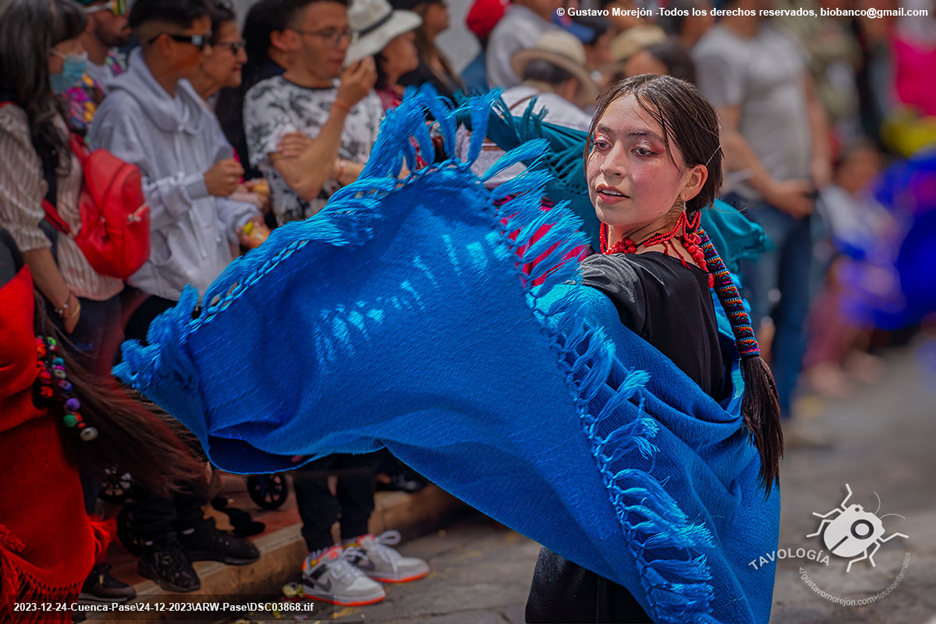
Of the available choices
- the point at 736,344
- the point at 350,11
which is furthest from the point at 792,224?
the point at 736,344

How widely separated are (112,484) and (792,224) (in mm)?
3797

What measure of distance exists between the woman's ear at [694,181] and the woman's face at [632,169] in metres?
0.02

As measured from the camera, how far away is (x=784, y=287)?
5289 mm

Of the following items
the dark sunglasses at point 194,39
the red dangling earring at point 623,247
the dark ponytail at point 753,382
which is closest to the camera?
the red dangling earring at point 623,247

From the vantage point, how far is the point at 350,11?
12.5 ft

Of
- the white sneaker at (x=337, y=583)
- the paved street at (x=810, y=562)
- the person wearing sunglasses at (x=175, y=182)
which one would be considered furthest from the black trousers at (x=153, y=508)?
the paved street at (x=810, y=562)

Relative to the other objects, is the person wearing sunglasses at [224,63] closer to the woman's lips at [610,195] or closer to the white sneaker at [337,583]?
the white sneaker at [337,583]

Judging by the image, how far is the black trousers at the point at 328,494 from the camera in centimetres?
317

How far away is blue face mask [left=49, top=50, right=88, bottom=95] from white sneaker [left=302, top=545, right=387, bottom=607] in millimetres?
1637

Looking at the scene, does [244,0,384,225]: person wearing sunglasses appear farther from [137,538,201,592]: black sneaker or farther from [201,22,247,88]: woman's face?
[137,538,201,592]: black sneaker

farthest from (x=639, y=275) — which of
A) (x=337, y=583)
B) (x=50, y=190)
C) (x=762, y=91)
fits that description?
(x=762, y=91)

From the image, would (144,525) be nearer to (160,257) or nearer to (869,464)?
(160,257)

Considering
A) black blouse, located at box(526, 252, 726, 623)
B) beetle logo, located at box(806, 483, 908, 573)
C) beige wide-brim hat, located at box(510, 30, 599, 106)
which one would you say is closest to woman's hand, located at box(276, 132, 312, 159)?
beige wide-brim hat, located at box(510, 30, 599, 106)

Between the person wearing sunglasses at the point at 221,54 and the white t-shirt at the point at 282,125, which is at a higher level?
the person wearing sunglasses at the point at 221,54
